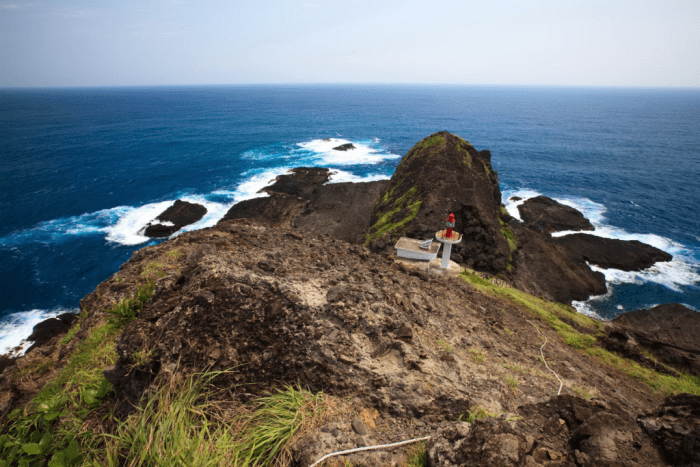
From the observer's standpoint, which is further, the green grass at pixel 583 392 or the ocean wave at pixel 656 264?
the ocean wave at pixel 656 264

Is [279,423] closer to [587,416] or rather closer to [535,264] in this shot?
[587,416]

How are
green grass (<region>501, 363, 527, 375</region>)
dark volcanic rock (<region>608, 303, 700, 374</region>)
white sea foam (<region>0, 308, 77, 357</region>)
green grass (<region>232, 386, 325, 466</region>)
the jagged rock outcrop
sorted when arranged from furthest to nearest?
the jagged rock outcrop, dark volcanic rock (<region>608, 303, 700, 374</region>), white sea foam (<region>0, 308, 77, 357</region>), green grass (<region>501, 363, 527, 375</region>), green grass (<region>232, 386, 325, 466</region>)

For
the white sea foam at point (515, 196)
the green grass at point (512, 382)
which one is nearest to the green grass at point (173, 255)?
the green grass at point (512, 382)

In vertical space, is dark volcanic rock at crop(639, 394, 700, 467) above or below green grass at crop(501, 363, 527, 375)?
above

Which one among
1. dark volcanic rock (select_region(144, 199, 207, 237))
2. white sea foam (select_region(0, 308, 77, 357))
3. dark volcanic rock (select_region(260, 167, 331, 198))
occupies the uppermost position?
dark volcanic rock (select_region(260, 167, 331, 198))

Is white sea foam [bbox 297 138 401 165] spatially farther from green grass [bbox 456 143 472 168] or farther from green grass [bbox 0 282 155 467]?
green grass [bbox 0 282 155 467]

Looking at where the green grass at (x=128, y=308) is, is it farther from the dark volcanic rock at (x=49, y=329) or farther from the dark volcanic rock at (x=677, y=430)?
the dark volcanic rock at (x=49, y=329)

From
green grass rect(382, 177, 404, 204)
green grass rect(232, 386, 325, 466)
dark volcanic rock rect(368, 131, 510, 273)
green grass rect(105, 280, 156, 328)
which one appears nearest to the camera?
green grass rect(232, 386, 325, 466)

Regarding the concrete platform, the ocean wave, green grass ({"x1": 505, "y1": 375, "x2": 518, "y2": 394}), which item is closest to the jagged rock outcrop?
the ocean wave
